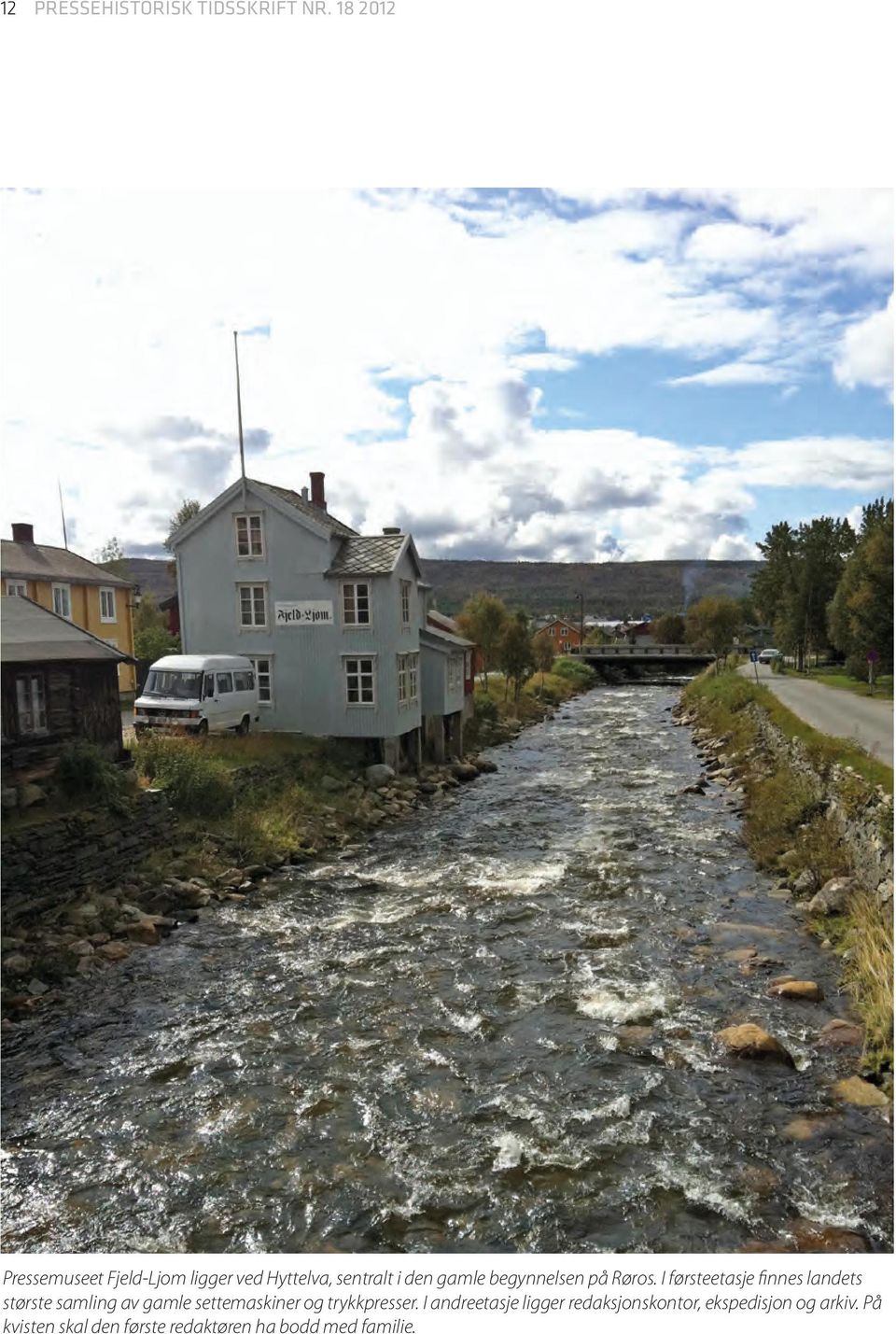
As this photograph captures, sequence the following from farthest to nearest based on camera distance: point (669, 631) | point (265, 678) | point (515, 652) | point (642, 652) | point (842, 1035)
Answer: point (669, 631) → point (642, 652) → point (515, 652) → point (265, 678) → point (842, 1035)

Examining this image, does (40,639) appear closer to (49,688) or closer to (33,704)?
(49,688)

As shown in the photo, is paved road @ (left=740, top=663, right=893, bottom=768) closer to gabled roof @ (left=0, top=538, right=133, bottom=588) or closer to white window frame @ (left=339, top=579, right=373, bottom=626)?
white window frame @ (left=339, top=579, right=373, bottom=626)

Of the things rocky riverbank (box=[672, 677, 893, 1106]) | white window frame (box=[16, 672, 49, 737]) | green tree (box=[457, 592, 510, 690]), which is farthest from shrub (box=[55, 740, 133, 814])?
green tree (box=[457, 592, 510, 690])

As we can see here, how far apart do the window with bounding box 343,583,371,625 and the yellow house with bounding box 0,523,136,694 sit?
35.8 ft

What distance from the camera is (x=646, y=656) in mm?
87875

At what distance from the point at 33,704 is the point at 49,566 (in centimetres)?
2217

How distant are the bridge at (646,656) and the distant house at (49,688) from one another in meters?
75.4

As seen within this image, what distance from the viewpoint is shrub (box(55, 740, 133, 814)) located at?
15883 millimetres

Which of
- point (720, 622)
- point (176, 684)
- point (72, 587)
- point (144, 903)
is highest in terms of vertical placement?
point (72, 587)

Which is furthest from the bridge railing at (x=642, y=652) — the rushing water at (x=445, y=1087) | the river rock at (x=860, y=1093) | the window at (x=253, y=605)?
the river rock at (x=860, y=1093)

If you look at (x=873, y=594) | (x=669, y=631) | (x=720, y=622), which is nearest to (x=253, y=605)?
(x=873, y=594)

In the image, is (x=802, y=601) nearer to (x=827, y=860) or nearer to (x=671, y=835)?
(x=671, y=835)

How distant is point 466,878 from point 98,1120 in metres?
9.65

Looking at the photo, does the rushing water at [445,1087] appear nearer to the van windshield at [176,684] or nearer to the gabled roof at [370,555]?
the van windshield at [176,684]
